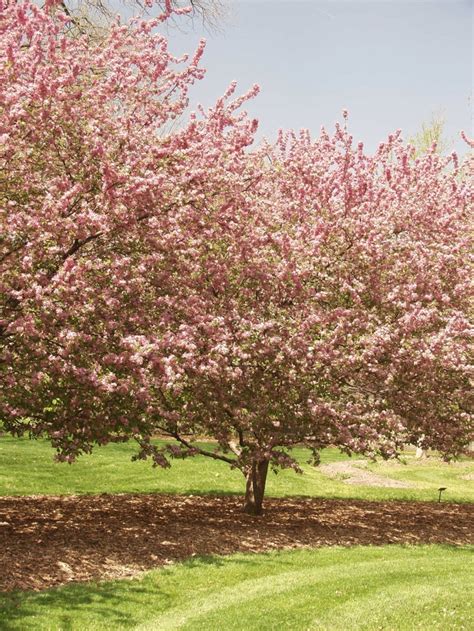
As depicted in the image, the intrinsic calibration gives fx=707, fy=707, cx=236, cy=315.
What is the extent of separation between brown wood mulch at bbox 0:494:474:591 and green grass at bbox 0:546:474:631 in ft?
2.82

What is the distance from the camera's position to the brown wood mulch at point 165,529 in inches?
495

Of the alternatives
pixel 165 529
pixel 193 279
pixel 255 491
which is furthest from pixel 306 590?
pixel 255 491

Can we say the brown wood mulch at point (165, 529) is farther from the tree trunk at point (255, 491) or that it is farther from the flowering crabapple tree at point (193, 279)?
the flowering crabapple tree at point (193, 279)

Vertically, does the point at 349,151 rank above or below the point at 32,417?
above

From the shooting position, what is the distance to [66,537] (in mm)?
14383

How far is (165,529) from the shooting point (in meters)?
15.7

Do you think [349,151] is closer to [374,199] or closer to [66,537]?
[374,199]

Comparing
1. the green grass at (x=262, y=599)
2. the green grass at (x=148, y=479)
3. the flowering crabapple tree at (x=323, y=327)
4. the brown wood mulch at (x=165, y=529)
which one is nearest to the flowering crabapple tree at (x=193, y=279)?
the flowering crabapple tree at (x=323, y=327)

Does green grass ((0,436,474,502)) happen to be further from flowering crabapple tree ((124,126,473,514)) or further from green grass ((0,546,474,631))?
green grass ((0,546,474,631))

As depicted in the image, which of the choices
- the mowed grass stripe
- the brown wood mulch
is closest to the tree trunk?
the brown wood mulch

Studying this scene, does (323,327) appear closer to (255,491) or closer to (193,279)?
(193,279)

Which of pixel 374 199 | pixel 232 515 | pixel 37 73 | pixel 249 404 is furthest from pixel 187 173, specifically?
pixel 232 515

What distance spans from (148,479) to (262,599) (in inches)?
510

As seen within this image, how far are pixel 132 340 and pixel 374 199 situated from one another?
330 inches
